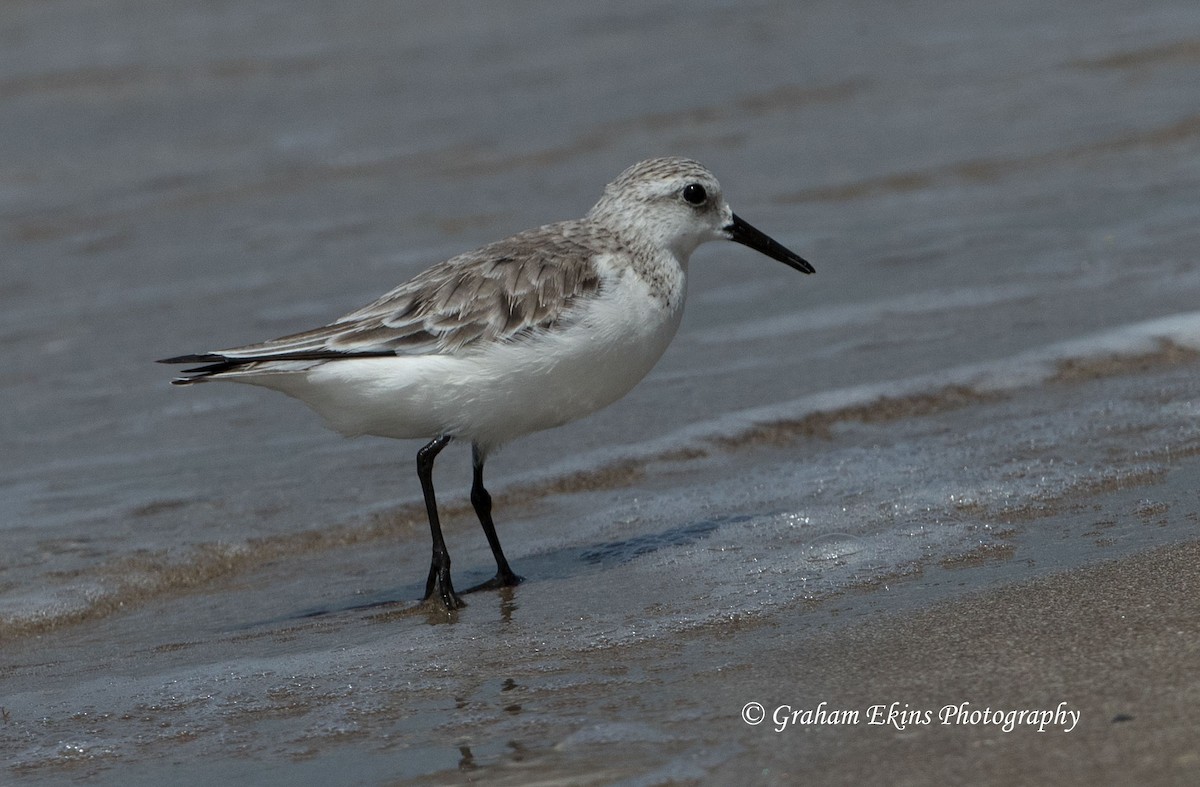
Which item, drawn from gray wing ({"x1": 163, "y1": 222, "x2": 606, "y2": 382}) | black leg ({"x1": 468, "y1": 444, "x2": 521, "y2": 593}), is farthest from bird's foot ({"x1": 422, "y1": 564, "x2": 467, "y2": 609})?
gray wing ({"x1": 163, "y1": 222, "x2": 606, "y2": 382})

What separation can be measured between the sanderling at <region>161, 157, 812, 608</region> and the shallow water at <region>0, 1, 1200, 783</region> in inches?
23.5

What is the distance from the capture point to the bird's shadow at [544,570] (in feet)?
18.3

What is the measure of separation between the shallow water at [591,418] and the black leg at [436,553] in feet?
0.38

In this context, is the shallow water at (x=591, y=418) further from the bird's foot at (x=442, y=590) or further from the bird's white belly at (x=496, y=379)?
the bird's white belly at (x=496, y=379)

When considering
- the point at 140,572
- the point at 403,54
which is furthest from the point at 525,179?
the point at 140,572

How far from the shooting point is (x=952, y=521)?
5.62 meters

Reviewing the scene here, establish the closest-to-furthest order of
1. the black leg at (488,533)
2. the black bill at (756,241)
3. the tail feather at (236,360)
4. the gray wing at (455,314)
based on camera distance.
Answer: the tail feather at (236,360) → the gray wing at (455,314) → the black leg at (488,533) → the black bill at (756,241)

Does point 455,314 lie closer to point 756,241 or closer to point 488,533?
point 488,533

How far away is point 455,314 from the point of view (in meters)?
5.68

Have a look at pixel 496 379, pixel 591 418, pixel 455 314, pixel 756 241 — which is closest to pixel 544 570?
pixel 496 379

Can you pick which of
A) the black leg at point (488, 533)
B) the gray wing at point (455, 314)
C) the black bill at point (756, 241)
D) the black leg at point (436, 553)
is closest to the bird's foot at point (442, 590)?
the black leg at point (436, 553)

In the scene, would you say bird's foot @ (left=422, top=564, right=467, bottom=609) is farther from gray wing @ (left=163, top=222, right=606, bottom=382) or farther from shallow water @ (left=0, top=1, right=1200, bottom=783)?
gray wing @ (left=163, top=222, right=606, bottom=382)

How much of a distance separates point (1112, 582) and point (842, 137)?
29.5 feet

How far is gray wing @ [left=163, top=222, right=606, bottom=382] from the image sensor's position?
5.55 m
